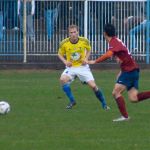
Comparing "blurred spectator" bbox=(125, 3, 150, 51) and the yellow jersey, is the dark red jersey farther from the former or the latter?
"blurred spectator" bbox=(125, 3, 150, 51)

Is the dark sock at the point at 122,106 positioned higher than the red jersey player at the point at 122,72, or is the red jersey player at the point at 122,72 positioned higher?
the red jersey player at the point at 122,72

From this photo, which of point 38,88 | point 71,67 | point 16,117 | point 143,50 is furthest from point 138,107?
point 143,50

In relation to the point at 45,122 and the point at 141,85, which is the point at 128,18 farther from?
the point at 45,122

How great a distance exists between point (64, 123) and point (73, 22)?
1837cm

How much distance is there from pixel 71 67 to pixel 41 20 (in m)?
14.8

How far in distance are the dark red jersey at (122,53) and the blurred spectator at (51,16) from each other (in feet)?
56.6

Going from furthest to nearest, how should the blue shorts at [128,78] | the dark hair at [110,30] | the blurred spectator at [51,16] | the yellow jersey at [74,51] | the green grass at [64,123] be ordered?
the blurred spectator at [51,16], the yellow jersey at [74,51], the blue shorts at [128,78], the dark hair at [110,30], the green grass at [64,123]

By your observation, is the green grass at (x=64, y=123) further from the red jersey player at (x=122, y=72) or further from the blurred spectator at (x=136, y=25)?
the blurred spectator at (x=136, y=25)

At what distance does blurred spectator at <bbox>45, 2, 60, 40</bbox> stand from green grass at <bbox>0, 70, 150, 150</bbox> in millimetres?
9403

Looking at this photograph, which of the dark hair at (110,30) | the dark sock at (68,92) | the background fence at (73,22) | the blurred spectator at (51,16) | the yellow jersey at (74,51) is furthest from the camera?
the blurred spectator at (51,16)

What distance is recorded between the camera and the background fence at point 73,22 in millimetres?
32906

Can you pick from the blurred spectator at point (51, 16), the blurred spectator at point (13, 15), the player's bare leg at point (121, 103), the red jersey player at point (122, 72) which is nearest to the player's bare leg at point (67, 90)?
the red jersey player at point (122, 72)

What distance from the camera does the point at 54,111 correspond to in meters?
17.4

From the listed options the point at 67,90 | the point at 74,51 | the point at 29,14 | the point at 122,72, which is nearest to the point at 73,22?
the point at 29,14
